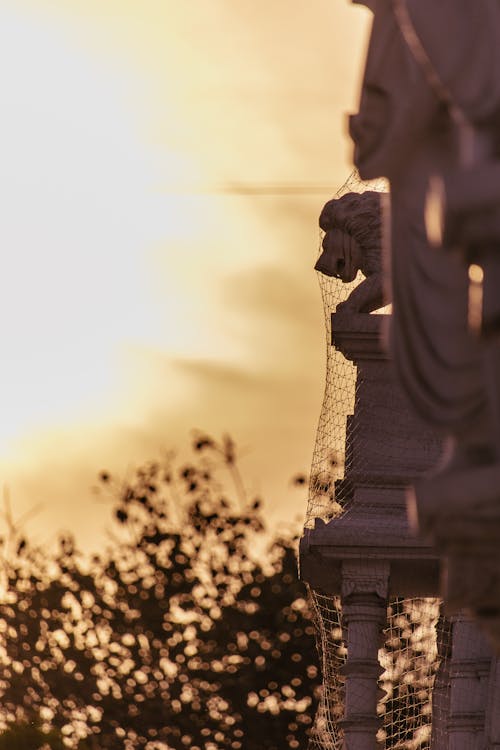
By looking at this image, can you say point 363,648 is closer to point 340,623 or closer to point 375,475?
point 340,623

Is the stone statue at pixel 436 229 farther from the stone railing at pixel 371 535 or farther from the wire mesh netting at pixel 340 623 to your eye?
the wire mesh netting at pixel 340 623

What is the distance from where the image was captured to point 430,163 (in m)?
6.32

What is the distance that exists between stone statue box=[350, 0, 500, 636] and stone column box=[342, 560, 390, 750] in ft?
19.6

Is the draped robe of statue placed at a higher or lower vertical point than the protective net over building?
lower

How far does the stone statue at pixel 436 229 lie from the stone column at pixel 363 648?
19.6ft

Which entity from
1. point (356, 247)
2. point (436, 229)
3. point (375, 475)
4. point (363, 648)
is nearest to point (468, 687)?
point (363, 648)

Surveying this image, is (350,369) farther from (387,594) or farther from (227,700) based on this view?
(227,700)

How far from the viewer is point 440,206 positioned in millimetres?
5473

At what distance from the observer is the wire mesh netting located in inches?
501

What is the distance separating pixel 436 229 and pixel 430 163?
2.59 ft

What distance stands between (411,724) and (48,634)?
16.3 metres

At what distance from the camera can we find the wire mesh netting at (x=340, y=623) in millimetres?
12734

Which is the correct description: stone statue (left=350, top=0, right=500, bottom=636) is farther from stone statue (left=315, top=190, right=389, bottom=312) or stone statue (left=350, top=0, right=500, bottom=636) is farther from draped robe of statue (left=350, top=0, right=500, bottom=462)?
stone statue (left=315, top=190, right=389, bottom=312)

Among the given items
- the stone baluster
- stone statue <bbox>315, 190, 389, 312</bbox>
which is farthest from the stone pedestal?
the stone baluster
